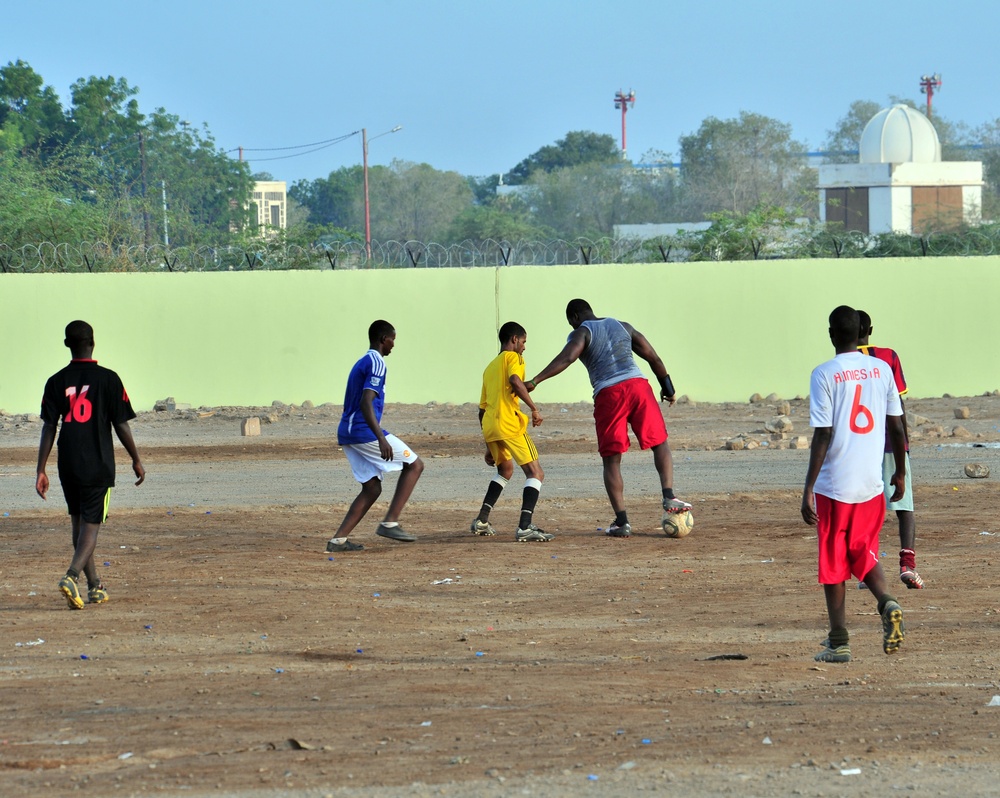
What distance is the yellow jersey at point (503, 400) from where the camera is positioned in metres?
10.0

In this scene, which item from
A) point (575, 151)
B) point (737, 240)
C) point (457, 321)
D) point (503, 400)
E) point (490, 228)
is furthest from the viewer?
point (575, 151)

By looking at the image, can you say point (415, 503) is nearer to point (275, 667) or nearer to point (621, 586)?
point (621, 586)

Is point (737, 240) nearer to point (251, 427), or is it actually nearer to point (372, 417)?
point (251, 427)

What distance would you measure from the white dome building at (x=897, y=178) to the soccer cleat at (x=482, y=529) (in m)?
44.8

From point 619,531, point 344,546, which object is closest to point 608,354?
point 619,531

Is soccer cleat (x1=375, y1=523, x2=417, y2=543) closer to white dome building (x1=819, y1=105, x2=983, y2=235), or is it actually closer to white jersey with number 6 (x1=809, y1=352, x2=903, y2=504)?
white jersey with number 6 (x1=809, y1=352, x2=903, y2=504)

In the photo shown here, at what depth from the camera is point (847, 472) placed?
608 centimetres

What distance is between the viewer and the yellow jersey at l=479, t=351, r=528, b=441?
10.0m

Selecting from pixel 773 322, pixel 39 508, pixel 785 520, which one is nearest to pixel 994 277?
pixel 773 322

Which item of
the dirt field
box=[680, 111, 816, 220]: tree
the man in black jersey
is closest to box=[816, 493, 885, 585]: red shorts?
the dirt field

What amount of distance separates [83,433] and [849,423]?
13.5ft

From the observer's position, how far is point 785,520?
10828mm

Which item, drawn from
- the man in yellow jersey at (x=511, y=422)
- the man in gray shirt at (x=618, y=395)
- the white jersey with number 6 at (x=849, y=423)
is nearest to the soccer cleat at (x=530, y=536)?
the man in yellow jersey at (x=511, y=422)

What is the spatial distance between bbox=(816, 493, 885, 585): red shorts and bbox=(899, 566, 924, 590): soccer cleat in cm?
190
